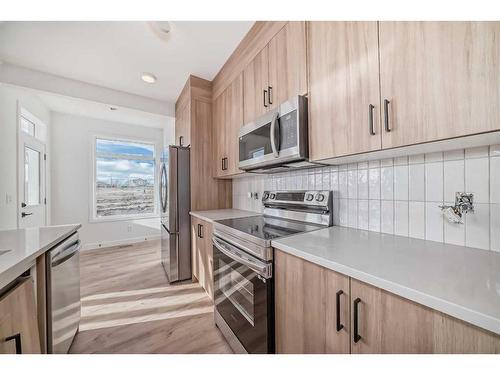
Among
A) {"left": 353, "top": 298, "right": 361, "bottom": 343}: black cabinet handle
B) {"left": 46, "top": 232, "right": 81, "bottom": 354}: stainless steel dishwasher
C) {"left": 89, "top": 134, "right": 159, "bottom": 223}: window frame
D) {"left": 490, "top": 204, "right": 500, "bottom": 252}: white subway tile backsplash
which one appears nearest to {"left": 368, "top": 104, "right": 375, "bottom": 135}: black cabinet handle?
{"left": 490, "top": 204, "right": 500, "bottom": 252}: white subway tile backsplash

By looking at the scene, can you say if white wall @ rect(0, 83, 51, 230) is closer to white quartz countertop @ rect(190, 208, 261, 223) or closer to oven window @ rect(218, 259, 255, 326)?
white quartz countertop @ rect(190, 208, 261, 223)

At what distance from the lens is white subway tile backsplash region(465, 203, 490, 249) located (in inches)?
32.9

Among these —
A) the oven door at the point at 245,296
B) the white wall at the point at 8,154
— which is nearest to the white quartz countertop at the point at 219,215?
the oven door at the point at 245,296

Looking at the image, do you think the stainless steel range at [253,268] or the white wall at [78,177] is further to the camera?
the white wall at [78,177]

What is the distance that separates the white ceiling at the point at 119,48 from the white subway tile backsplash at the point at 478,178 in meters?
1.81

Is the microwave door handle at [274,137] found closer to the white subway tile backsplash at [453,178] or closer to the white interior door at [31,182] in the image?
the white subway tile backsplash at [453,178]

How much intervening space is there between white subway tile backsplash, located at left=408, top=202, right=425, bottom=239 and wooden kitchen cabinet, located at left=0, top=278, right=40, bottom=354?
5.82 ft

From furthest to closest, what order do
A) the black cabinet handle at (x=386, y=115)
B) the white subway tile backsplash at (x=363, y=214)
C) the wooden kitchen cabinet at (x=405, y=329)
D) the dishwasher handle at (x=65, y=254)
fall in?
the white subway tile backsplash at (x=363, y=214)
the dishwasher handle at (x=65, y=254)
the black cabinet handle at (x=386, y=115)
the wooden kitchen cabinet at (x=405, y=329)

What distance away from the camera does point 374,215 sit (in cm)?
121

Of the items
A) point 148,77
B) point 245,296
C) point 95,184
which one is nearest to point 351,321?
point 245,296

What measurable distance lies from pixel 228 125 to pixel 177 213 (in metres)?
1.21

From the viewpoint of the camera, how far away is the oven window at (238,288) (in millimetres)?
1171

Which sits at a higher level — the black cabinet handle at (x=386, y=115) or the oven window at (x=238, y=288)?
the black cabinet handle at (x=386, y=115)

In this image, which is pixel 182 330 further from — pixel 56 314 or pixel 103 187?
pixel 103 187
